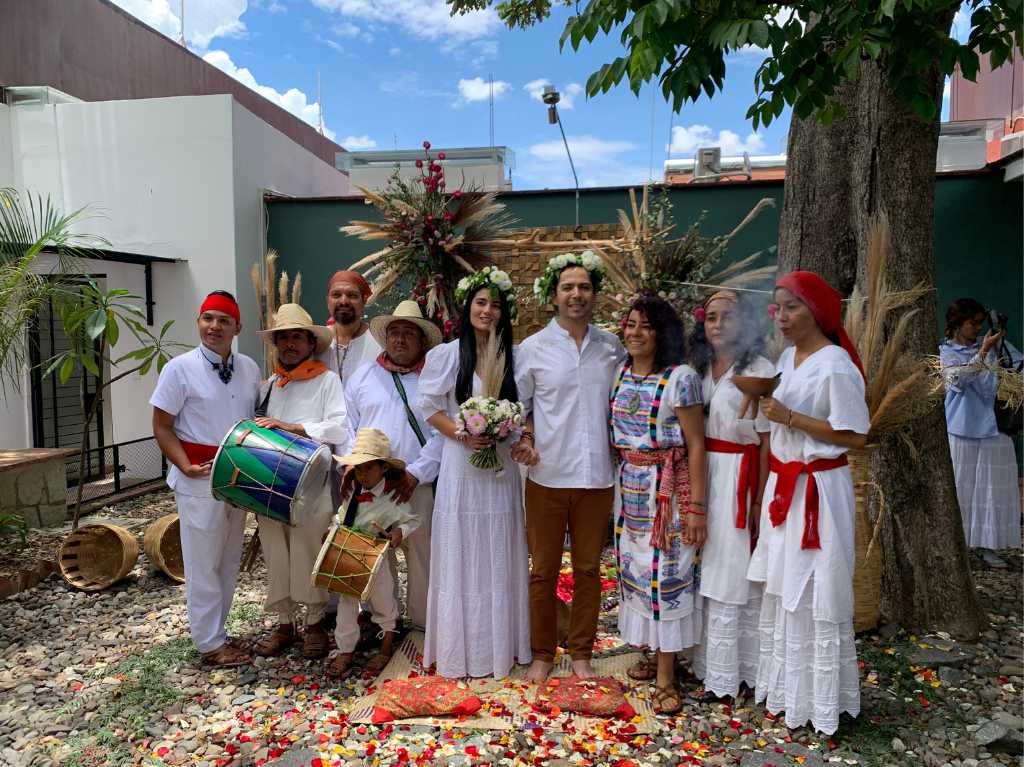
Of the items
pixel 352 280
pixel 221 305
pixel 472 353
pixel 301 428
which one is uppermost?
pixel 352 280

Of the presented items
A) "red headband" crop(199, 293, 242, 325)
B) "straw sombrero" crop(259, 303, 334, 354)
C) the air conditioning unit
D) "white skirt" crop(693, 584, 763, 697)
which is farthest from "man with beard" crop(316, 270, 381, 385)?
the air conditioning unit

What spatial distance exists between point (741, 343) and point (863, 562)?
163 cm

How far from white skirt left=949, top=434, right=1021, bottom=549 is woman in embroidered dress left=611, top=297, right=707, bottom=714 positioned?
3.61 metres

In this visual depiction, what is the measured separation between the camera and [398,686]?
137 inches

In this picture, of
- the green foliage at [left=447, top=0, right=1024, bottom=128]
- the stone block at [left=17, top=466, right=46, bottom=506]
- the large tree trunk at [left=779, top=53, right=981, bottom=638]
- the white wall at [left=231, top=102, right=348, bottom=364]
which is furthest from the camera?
the white wall at [left=231, top=102, right=348, bottom=364]

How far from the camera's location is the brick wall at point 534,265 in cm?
668

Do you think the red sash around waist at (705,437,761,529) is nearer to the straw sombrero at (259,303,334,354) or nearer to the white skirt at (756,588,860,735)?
the white skirt at (756,588,860,735)

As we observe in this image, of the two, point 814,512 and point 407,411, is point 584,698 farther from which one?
point 407,411

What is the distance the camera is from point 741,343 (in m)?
3.25

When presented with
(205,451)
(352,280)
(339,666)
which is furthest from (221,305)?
(339,666)

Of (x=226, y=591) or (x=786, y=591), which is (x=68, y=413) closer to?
(x=226, y=591)

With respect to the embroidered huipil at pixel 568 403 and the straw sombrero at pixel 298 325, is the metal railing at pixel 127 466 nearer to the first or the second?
the straw sombrero at pixel 298 325

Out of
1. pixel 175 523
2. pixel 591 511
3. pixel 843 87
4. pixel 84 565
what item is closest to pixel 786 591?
pixel 591 511

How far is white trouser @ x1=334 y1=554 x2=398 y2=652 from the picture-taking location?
3719 millimetres
